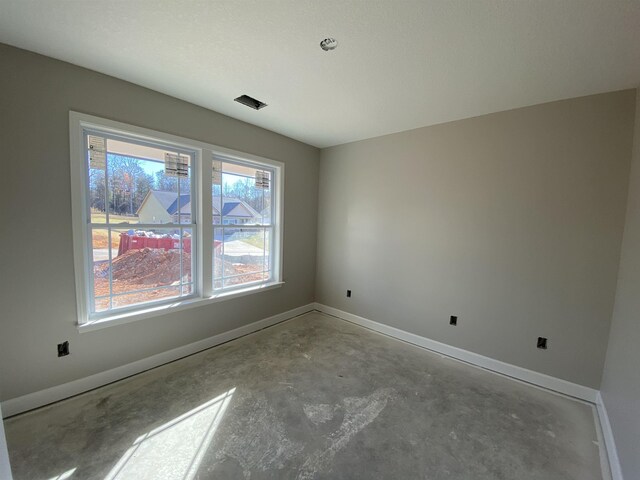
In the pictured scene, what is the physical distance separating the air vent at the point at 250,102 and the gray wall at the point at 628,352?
10.0 feet

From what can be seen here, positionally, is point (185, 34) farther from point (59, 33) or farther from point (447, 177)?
point (447, 177)

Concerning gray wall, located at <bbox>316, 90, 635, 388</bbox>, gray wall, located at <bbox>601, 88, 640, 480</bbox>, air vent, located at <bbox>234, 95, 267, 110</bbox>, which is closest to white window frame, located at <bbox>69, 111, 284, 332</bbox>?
air vent, located at <bbox>234, 95, 267, 110</bbox>

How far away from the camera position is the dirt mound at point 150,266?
2.30m

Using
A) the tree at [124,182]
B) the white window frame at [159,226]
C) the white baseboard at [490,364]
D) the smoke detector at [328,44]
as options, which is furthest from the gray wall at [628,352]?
the tree at [124,182]

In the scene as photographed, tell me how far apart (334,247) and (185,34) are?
2.93 m

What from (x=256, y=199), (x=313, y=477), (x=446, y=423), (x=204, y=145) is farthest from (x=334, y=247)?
(x=313, y=477)

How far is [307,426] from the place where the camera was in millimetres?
1808

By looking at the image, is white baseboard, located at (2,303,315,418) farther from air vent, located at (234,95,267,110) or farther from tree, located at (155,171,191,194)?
air vent, located at (234,95,267,110)

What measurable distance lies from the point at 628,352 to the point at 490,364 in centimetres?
113

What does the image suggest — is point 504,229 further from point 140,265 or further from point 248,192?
point 140,265

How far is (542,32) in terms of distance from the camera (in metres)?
1.44

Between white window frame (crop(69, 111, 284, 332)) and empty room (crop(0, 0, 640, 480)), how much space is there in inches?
0.8

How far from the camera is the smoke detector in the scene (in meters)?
1.58

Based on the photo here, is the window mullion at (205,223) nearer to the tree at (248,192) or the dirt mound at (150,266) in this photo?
the dirt mound at (150,266)
